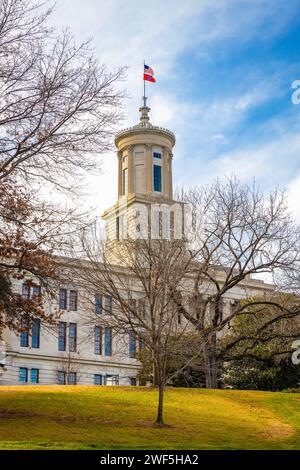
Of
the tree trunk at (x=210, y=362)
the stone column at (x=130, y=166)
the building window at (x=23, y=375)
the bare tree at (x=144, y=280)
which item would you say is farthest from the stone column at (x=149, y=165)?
the tree trunk at (x=210, y=362)

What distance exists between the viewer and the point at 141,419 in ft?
79.7

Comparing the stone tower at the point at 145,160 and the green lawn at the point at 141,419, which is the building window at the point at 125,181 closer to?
the stone tower at the point at 145,160

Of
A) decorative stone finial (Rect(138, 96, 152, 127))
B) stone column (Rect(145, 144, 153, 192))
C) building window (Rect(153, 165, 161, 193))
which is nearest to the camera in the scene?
stone column (Rect(145, 144, 153, 192))

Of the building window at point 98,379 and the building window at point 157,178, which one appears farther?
the building window at point 157,178

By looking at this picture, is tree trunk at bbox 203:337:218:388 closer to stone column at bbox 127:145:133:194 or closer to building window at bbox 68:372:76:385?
building window at bbox 68:372:76:385

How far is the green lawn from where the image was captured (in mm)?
19766

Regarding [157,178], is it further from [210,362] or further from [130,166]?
[210,362]

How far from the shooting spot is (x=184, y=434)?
21.8 meters

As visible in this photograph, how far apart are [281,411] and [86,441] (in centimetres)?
1083

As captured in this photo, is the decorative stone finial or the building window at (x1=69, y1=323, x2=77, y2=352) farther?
the decorative stone finial

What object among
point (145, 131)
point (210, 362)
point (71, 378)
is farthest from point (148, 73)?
point (210, 362)

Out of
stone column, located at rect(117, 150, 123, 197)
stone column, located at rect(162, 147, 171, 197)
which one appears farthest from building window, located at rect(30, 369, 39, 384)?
stone column, located at rect(162, 147, 171, 197)

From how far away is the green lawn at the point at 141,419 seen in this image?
19766 mm
